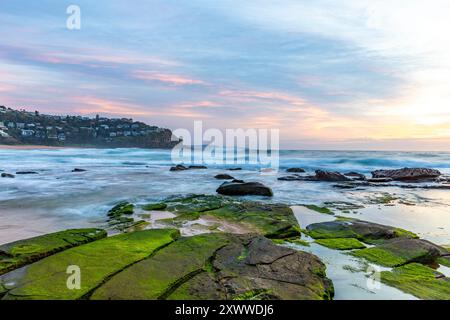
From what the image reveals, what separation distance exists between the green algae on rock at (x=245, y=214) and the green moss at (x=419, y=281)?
255 cm

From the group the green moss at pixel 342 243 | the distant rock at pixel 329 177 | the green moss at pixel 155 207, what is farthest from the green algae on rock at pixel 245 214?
the distant rock at pixel 329 177

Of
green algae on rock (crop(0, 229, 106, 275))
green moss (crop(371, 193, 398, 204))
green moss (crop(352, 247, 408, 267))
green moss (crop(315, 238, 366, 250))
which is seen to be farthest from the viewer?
green moss (crop(371, 193, 398, 204))

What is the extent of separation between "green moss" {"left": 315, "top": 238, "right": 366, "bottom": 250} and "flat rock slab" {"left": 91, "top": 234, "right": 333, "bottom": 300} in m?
1.48

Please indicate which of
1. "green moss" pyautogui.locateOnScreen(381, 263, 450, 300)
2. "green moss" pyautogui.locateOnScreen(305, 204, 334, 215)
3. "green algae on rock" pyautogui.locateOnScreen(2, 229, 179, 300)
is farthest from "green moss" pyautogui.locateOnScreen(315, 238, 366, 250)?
"green moss" pyautogui.locateOnScreen(305, 204, 334, 215)

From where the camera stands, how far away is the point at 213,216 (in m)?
9.12

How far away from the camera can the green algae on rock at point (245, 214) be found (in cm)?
757

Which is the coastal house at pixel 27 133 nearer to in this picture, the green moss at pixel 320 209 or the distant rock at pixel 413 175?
the distant rock at pixel 413 175

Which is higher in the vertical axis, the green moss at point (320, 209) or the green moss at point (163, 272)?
the green moss at point (163, 272)

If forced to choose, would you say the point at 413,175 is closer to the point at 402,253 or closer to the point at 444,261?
the point at 444,261

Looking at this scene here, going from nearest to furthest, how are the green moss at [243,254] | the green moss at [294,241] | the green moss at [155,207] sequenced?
the green moss at [243,254], the green moss at [294,241], the green moss at [155,207]

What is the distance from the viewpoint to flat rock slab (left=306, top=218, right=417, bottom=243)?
7223 millimetres

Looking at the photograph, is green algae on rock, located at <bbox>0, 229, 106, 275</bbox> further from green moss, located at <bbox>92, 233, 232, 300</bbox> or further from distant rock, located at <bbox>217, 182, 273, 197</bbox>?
distant rock, located at <bbox>217, 182, 273, 197</bbox>

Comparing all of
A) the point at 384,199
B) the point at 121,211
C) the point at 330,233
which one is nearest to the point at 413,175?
the point at 384,199
